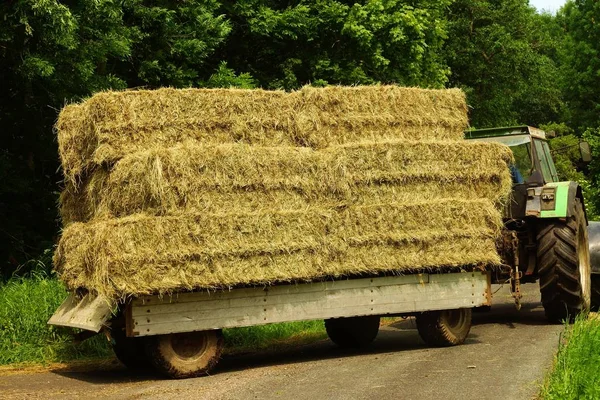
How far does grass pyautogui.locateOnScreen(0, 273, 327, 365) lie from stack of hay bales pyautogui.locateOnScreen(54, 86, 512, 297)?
159 centimetres

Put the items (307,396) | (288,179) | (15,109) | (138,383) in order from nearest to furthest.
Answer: (307,396) < (138,383) < (288,179) < (15,109)

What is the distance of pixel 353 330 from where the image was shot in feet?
45.9

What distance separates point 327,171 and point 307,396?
357cm

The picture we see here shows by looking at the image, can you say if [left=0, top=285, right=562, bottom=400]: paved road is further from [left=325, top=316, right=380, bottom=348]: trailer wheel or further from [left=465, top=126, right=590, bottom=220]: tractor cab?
[left=465, top=126, right=590, bottom=220]: tractor cab

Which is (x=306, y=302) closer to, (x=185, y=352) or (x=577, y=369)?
(x=185, y=352)

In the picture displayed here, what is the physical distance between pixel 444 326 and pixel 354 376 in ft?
9.43

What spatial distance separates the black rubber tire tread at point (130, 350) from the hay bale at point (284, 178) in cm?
150

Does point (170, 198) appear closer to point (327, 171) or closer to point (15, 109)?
point (327, 171)

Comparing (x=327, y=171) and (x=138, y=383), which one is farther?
(x=327, y=171)

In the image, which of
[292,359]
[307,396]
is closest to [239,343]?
Result: [292,359]

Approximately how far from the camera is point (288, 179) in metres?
11.9

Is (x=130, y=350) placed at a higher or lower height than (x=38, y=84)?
lower

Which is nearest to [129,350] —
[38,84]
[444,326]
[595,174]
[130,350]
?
[130,350]

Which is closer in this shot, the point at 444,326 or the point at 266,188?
A: the point at 266,188
